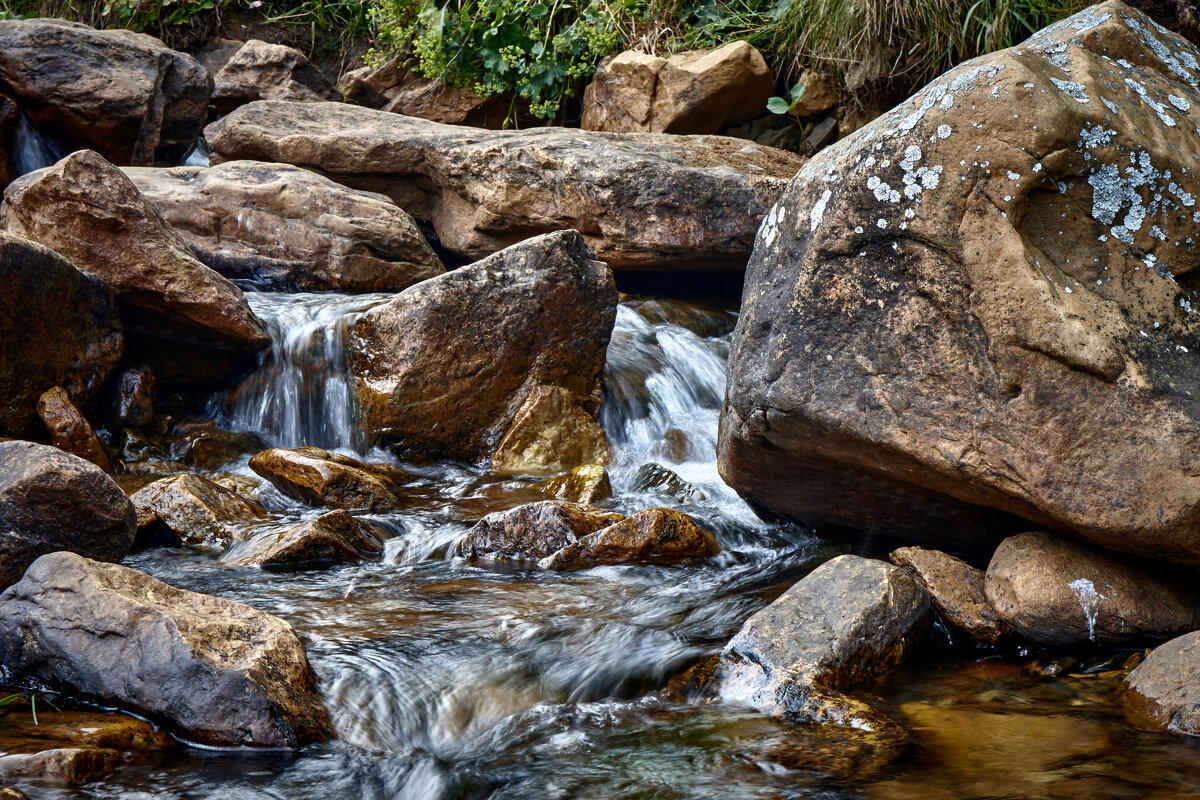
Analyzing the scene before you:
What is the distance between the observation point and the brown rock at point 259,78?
421 inches

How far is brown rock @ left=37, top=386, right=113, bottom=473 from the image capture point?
548 centimetres

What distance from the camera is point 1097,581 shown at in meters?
3.18

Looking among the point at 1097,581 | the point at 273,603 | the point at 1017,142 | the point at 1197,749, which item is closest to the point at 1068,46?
the point at 1017,142

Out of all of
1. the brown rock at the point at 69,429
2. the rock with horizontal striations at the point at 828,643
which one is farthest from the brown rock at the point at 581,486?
the brown rock at the point at 69,429

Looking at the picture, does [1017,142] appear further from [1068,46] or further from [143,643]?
[143,643]

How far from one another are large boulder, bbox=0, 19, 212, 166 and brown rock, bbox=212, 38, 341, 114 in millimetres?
1245

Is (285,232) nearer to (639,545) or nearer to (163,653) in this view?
(639,545)

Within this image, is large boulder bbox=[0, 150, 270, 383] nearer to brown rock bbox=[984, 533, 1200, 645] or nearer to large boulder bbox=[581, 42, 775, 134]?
large boulder bbox=[581, 42, 775, 134]

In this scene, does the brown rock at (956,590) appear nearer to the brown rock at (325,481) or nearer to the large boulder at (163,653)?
the large boulder at (163,653)

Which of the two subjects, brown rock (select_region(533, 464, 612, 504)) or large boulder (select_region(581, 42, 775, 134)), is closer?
brown rock (select_region(533, 464, 612, 504))

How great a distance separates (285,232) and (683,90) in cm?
374

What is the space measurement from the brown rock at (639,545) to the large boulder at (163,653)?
1.51 m

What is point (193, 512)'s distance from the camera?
4.65 metres

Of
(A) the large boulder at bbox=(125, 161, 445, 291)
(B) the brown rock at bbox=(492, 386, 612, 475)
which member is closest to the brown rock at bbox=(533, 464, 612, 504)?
(B) the brown rock at bbox=(492, 386, 612, 475)
